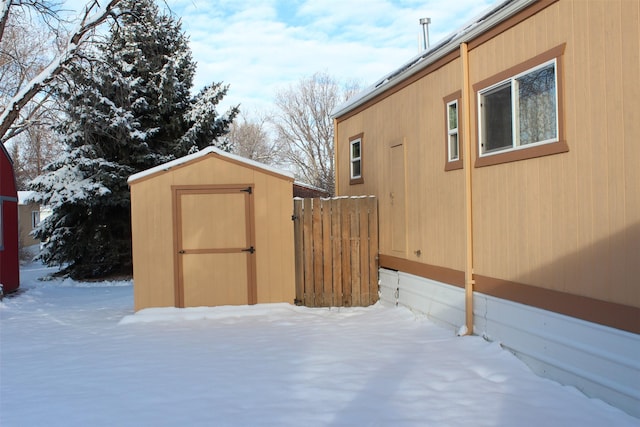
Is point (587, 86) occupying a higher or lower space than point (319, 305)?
higher

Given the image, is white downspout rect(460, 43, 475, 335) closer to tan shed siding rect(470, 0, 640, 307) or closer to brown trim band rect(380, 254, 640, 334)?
brown trim band rect(380, 254, 640, 334)

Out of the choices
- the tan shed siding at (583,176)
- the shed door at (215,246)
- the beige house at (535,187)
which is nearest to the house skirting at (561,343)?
the beige house at (535,187)

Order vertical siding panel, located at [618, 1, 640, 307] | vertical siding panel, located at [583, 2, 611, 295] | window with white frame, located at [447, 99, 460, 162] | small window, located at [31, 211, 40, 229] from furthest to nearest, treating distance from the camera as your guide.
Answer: small window, located at [31, 211, 40, 229] → window with white frame, located at [447, 99, 460, 162] → vertical siding panel, located at [583, 2, 611, 295] → vertical siding panel, located at [618, 1, 640, 307]

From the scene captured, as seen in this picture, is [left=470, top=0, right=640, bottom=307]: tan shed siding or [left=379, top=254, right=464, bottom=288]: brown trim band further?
[left=379, top=254, right=464, bottom=288]: brown trim band

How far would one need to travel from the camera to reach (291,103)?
1523 inches

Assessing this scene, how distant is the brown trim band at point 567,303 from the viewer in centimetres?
393

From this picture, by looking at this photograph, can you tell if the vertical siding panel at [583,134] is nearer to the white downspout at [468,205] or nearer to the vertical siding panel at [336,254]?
the white downspout at [468,205]

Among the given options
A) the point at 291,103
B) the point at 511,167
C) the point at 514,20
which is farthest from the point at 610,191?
the point at 291,103

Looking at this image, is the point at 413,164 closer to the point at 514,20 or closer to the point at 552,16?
the point at 514,20

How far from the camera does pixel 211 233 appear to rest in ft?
27.6

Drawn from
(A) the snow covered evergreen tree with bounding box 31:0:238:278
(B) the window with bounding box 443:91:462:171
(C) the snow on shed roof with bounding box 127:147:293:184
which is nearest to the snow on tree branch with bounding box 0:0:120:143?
(A) the snow covered evergreen tree with bounding box 31:0:238:278

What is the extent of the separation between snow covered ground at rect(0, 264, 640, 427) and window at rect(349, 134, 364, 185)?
10.7ft

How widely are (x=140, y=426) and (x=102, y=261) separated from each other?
12.6 meters

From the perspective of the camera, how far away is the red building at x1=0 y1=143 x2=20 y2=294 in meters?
12.1
